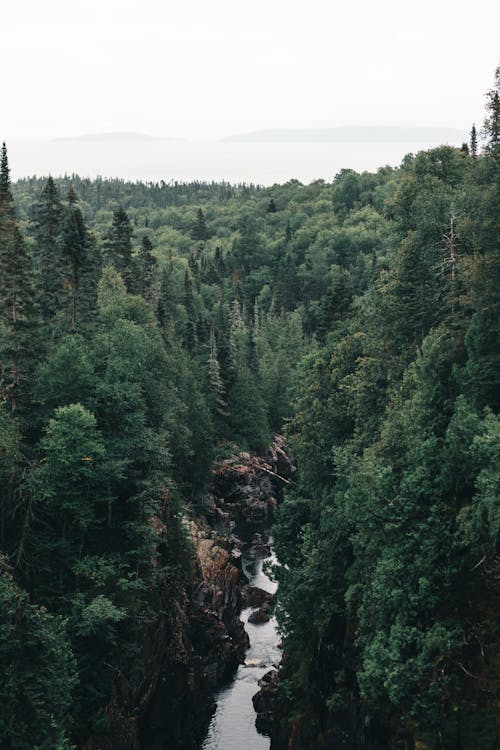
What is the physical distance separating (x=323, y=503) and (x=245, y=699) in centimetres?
1409

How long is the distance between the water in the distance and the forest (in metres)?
2.76

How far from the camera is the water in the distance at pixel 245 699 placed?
47.4m

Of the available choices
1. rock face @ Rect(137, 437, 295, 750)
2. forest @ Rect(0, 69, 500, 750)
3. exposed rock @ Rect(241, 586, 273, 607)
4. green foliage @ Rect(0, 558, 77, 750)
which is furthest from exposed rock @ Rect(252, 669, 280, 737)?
green foliage @ Rect(0, 558, 77, 750)

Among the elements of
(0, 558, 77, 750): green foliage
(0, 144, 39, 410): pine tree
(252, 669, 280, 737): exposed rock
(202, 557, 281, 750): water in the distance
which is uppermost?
(0, 144, 39, 410): pine tree

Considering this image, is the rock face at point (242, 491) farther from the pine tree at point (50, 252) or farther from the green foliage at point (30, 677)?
the green foliage at point (30, 677)

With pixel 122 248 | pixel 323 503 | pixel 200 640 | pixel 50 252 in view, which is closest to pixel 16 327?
pixel 323 503

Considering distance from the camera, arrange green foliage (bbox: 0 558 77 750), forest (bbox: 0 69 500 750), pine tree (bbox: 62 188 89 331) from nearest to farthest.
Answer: forest (bbox: 0 69 500 750), green foliage (bbox: 0 558 77 750), pine tree (bbox: 62 188 89 331)

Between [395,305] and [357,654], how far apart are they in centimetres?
1802

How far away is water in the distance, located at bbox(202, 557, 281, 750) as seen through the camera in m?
47.4

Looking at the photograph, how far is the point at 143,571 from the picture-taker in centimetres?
4616

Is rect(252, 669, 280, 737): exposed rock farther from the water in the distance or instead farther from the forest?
the forest

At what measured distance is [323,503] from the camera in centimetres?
4697

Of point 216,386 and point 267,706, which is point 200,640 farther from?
point 216,386

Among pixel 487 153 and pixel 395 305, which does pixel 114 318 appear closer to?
pixel 395 305
